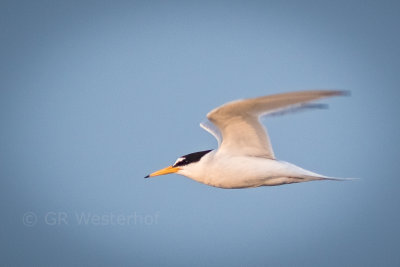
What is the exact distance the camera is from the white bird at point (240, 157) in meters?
7.84

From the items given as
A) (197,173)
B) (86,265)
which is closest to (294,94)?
(197,173)

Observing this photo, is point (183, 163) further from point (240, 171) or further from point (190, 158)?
point (240, 171)

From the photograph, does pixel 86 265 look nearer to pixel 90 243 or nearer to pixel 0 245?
pixel 0 245

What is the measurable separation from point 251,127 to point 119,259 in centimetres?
5157

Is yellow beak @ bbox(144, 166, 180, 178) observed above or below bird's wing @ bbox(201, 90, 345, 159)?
below

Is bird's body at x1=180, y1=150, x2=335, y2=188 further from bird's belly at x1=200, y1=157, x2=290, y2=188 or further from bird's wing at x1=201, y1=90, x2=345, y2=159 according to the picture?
bird's wing at x1=201, y1=90, x2=345, y2=159

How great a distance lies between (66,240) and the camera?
56719 mm

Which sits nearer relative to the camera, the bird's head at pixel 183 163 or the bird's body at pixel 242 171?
the bird's body at pixel 242 171

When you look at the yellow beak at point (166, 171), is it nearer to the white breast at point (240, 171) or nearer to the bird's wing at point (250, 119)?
the white breast at point (240, 171)

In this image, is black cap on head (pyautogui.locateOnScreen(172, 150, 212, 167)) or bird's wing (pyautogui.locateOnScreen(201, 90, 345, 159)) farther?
black cap on head (pyautogui.locateOnScreen(172, 150, 212, 167))

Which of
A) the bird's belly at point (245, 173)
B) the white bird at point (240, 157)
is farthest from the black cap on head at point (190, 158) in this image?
the bird's belly at point (245, 173)

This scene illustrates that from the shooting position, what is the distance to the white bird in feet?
25.7

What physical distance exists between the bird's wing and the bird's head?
0.38 m

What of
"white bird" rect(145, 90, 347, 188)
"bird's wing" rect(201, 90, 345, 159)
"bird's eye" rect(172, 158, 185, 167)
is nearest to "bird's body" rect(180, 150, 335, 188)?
"white bird" rect(145, 90, 347, 188)
